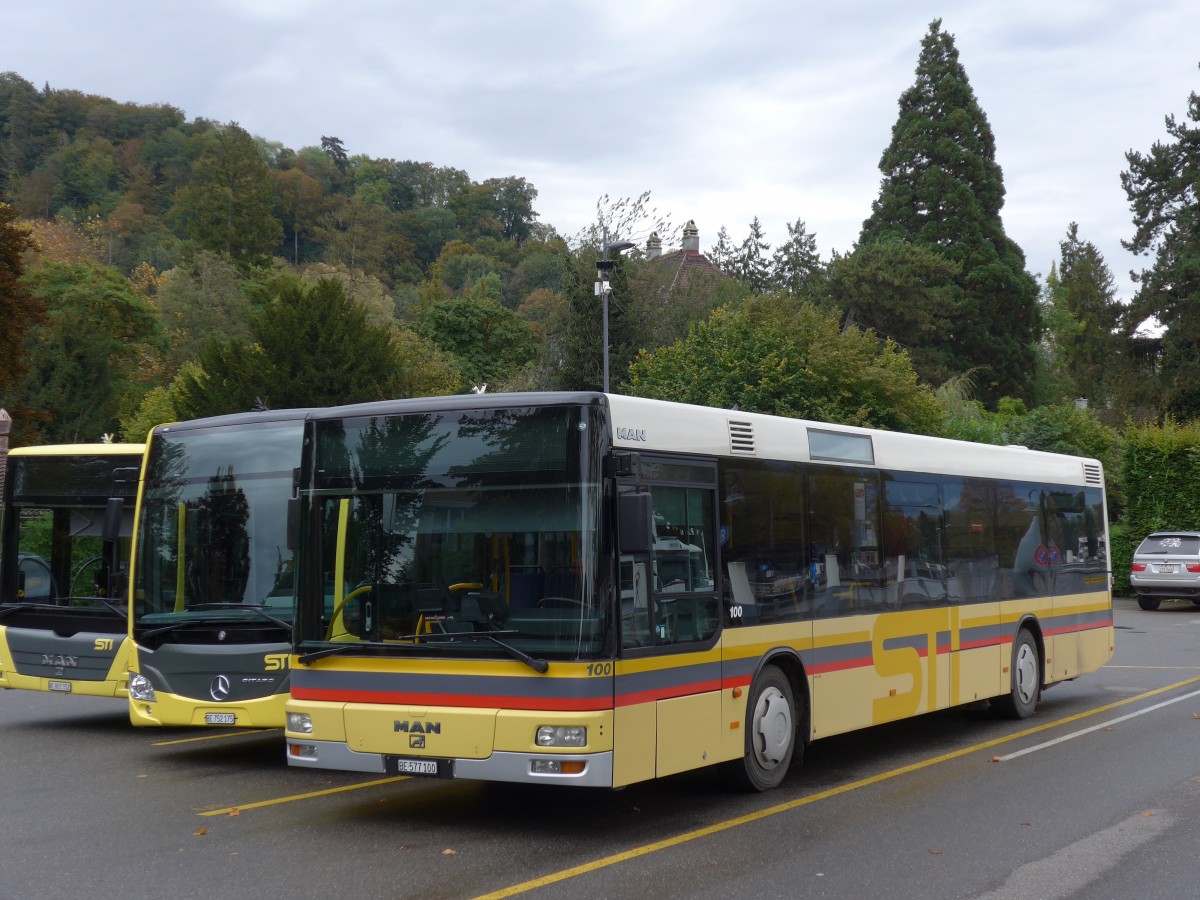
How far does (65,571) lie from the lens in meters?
13.6

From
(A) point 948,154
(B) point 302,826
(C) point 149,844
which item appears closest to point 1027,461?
(B) point 302,826

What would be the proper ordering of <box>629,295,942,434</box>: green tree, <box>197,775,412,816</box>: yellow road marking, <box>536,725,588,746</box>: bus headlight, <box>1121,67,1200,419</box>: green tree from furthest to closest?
<box>1121,67,1200,419</box>: green tree < <box>629,295,942,434</box>: green tree < <box>197,775,412,816</box>: yellow road marking < <box>536,725,588,746</box>: bus headlight

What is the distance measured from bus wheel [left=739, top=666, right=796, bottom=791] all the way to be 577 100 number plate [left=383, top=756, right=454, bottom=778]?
2.25 metres

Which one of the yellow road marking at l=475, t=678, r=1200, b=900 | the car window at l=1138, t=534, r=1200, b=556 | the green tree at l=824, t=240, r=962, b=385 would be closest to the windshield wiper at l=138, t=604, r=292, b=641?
the yellow road marking at l=475, t=678, r=1200, b=900

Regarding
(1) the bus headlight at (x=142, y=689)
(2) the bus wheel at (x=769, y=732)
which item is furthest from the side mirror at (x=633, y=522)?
(1) the bus headlight at (x=142, y=689)

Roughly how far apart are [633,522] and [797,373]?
24.5 metres

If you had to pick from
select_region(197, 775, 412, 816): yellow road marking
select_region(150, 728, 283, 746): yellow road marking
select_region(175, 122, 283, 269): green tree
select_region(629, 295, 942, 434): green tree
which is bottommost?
select_region(197, 775, 412, 816): yellow road marking

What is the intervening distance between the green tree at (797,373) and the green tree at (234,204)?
219ft

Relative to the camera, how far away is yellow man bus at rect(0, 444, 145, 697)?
13086 millimetres

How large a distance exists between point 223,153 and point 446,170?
47.1 m

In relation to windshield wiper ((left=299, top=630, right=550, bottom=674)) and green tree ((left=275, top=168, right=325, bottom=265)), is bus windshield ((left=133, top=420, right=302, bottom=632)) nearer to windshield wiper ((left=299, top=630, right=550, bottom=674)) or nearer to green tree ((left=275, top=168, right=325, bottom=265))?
windshield wiper ((left=299, top=630, right=550, bottom=674))

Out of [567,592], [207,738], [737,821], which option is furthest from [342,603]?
[207,738]

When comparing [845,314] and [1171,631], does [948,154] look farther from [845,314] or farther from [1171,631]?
[1171,631]

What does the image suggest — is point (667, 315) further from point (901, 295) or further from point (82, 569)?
point (82, 569)
